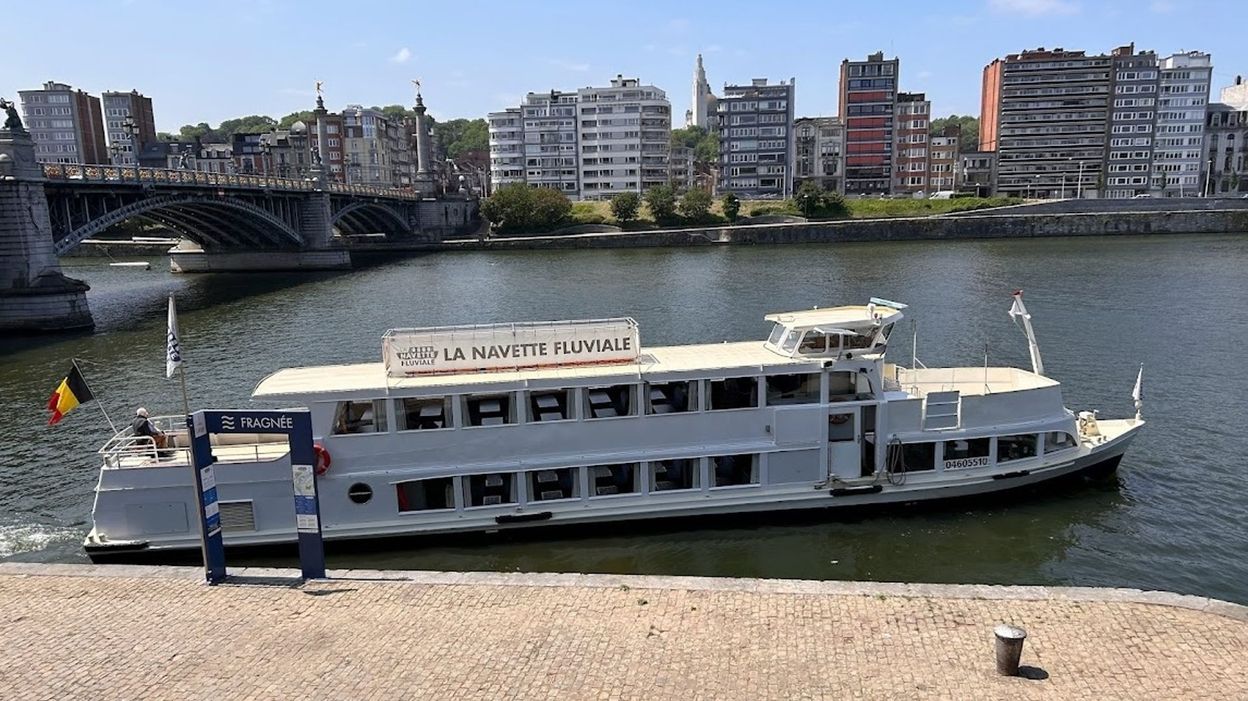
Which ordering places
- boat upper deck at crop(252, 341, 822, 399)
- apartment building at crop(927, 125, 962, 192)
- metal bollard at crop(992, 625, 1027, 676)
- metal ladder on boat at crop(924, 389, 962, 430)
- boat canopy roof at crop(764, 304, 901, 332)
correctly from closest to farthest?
1. metal bollard at crop(992, 625, 1027, 676)
2. boat upper deck at crop(252, 341, 822, 399)
3. boat canopy roof at crop(764, 304, 901, 332)
4. metal ladder on boat at crop(924, 389, 962, 430)
5. apartment building at crop(927, 125, 962, 192)

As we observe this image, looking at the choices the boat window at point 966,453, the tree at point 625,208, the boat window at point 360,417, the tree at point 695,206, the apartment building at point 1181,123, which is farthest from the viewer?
the apartment building at point 1181,123

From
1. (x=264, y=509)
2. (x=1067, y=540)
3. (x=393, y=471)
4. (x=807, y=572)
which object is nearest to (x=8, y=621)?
(x=264, y=509)

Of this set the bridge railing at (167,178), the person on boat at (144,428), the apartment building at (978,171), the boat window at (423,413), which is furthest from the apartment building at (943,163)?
the person on boat at (144,428)

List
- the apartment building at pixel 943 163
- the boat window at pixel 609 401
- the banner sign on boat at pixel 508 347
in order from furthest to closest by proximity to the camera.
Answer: the apartment building at pixel 943 163 → the boat window at pixel 609 401 → the banner sign on boat at pixel 508 347

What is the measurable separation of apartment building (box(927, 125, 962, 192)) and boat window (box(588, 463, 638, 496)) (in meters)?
139

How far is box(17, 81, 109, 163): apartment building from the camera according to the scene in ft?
478

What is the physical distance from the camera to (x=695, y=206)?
358 ft

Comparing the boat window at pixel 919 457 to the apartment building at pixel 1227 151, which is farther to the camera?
the apartment building at pixel 1227 151

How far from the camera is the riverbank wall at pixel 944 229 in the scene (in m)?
98.2

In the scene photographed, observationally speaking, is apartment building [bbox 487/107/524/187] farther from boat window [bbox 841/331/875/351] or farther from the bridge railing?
boat window [bbox 841/331/875/351]

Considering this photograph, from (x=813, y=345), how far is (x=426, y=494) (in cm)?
839

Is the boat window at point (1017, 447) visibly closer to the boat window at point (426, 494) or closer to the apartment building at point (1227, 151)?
the boat window at point (426, 494)

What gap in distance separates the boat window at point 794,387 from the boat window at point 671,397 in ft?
5.47

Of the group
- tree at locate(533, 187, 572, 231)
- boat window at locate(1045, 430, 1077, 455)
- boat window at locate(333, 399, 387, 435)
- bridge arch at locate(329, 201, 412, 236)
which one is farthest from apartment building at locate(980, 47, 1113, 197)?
boat window at locate(333, 399, 387, 435)
